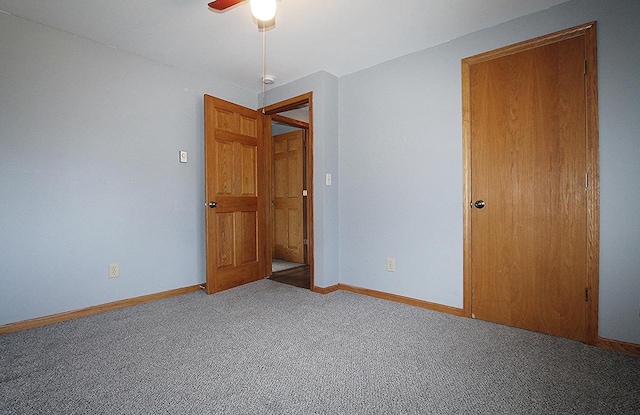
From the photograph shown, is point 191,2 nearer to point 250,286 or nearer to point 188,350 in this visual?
point 188,350

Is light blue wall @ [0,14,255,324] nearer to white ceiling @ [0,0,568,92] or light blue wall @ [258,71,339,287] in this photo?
white ceiling @ [0,0,568,92]

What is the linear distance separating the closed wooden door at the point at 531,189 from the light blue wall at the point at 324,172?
1.39 m

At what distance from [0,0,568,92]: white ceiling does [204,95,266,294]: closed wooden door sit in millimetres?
646

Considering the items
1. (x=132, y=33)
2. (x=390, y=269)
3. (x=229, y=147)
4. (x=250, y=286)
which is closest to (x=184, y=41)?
(x=132, y=33)

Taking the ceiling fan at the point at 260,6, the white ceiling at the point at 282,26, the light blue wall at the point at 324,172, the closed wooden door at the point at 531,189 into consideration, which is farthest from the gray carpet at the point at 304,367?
the white ceiling at the point at 282,26

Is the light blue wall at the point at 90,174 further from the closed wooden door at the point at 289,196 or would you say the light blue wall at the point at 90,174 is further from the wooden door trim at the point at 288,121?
the closed wooden door at the point at 289,196

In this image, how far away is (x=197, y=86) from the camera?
3400 mm

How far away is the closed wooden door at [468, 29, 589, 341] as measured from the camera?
6.93ft

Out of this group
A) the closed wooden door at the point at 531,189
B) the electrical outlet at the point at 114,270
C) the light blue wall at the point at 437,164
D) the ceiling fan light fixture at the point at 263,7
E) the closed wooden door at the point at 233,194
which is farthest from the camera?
the closed wooden door at the point at 233,194

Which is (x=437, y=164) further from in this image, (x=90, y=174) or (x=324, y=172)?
(x=90, y=174)

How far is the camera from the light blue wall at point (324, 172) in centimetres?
329

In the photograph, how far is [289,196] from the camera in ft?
16.6

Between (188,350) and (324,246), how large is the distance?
5.45 feet

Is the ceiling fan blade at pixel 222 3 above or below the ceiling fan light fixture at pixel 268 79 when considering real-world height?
below
